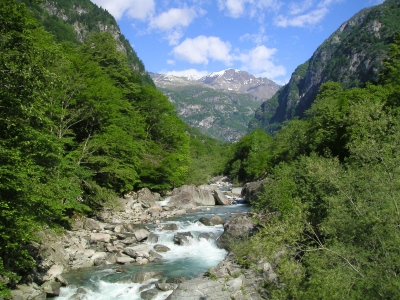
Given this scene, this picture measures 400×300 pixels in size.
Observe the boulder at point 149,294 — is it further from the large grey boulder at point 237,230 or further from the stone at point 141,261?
the large grey boulder at point 237,230

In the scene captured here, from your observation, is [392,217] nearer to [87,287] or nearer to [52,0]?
[87,287]

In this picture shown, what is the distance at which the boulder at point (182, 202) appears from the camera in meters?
37.6

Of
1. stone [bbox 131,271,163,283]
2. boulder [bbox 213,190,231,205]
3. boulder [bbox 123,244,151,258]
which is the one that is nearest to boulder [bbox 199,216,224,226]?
boulder [bbox 123,244,151,258]

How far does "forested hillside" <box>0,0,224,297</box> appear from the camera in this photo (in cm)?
1156

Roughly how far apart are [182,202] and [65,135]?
16.5 meters

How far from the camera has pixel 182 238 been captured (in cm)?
2438

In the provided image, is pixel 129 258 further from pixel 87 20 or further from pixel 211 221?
pixel 87 20

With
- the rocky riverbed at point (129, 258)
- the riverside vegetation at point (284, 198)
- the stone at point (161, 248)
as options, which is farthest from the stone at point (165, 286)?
the stone at point (161, 248)

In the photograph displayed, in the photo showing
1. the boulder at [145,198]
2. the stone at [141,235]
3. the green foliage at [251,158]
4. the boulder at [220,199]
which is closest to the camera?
the stone at [141,235]

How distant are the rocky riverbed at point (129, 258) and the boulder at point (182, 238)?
0.08 meters

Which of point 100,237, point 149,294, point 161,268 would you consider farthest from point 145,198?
point 149,294

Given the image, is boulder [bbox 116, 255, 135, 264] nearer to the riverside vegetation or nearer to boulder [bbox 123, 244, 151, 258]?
boulder [bbox 123, 244, 151, 258]

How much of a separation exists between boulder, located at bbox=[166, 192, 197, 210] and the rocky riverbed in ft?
13.4

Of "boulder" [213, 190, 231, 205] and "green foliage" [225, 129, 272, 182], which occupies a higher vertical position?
"green foliage" [225, 129, 272, 182]
